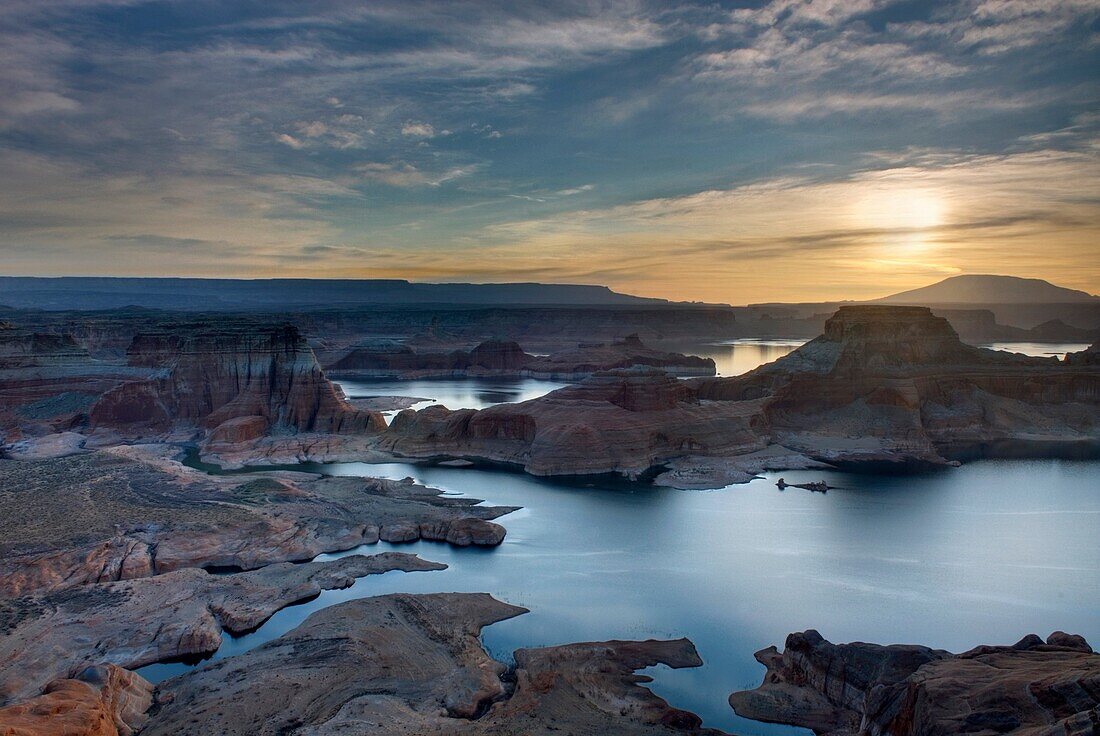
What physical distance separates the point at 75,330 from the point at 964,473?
99947 mm

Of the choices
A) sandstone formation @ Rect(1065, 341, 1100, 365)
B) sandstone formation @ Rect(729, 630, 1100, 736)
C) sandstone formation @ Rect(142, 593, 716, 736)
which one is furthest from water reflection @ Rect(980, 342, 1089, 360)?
sandstone formation @ Rect(142, 593, 716, 736)

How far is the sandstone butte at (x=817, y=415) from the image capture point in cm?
5406

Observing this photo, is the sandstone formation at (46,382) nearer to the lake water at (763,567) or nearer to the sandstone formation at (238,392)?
the sandstone formation at (238,392)

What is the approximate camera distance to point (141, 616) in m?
25.9

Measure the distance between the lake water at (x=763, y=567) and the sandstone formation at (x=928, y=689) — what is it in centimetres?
102

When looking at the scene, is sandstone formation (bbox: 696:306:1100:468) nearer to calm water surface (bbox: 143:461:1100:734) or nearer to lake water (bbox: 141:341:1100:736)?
lake water (bbox: 141:341:1100:736)

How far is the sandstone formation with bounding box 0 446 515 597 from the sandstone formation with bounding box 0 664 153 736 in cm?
1021

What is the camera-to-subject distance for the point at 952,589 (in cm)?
2975

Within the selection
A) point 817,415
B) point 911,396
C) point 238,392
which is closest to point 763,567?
point 817,415


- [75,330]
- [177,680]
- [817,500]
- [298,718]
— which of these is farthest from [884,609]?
[75,330]

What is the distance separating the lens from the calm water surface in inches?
1007

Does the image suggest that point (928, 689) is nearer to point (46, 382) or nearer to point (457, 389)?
point (46, 382)

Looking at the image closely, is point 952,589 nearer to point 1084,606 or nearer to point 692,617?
point 1084,606

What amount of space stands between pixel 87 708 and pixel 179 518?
19450 mm
